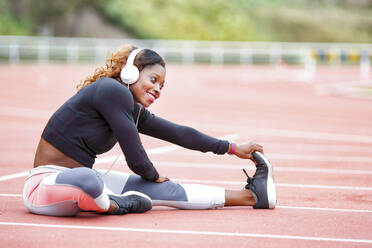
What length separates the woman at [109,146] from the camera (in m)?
5.71

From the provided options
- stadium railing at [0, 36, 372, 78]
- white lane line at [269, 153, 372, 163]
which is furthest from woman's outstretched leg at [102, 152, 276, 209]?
stadium railing at [0, 36, 372, 78]

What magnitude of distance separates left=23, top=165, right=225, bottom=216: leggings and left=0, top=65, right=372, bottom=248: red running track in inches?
3.6

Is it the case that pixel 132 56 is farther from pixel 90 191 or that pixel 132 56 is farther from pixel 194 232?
pixel 194 232

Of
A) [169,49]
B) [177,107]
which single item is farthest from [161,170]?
[169,49]

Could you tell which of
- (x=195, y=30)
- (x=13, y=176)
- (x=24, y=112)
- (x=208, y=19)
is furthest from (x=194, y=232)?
(x=208, y=19)

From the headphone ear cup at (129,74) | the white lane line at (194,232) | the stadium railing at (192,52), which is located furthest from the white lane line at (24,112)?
the stadium railing at (192,52)

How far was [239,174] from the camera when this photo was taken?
9047 mm

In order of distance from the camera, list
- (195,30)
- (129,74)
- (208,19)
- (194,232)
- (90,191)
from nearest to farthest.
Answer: (194,232) < (90,191) < (129,74) < (195,30) < (208,19)

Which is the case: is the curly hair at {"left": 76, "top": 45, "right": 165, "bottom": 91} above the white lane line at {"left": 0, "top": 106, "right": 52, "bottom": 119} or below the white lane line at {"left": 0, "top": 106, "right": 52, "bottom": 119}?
above

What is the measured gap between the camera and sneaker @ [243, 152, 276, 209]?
6324 millimetres

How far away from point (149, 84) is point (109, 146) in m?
0.55

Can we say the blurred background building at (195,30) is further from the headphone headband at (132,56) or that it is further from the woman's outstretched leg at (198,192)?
the headphone headband at (132,56)

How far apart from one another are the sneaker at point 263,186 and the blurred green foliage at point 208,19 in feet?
148

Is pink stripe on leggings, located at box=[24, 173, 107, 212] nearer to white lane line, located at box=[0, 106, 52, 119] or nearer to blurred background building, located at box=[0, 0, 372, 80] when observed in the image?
white lane line, located at box=[0, 106, 52, 119]
